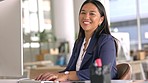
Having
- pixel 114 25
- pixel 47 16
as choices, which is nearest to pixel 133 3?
pixel 114 25

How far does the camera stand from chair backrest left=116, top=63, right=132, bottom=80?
63.3 inches

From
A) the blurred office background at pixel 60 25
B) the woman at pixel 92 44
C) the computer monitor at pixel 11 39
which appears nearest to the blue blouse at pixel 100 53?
the woman at pixel 92 44

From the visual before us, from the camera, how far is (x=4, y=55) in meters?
1.46

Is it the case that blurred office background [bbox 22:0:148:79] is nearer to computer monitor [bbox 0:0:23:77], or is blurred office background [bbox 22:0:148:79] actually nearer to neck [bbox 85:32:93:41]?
neck [bbox 85:32:93:41]

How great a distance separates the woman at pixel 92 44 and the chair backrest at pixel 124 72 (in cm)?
5

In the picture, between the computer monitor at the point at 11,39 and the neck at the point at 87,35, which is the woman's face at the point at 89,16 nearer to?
the neck at the point at 87,35

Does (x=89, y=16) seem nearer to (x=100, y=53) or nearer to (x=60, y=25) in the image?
(x=100, y=53)

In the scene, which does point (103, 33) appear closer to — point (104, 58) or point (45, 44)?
point (104, 58)

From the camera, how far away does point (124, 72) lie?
1.65 meters

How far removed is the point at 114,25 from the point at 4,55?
831 centimetres

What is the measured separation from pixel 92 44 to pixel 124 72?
0.27 metres

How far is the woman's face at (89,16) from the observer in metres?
1.64

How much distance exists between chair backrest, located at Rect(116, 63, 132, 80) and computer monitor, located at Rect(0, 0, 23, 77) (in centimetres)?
64

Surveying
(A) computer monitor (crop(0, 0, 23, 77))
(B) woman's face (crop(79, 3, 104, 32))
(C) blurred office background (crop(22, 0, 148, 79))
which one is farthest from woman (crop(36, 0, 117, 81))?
(C) blurred office background (crop(22, 0, 148, 79))
